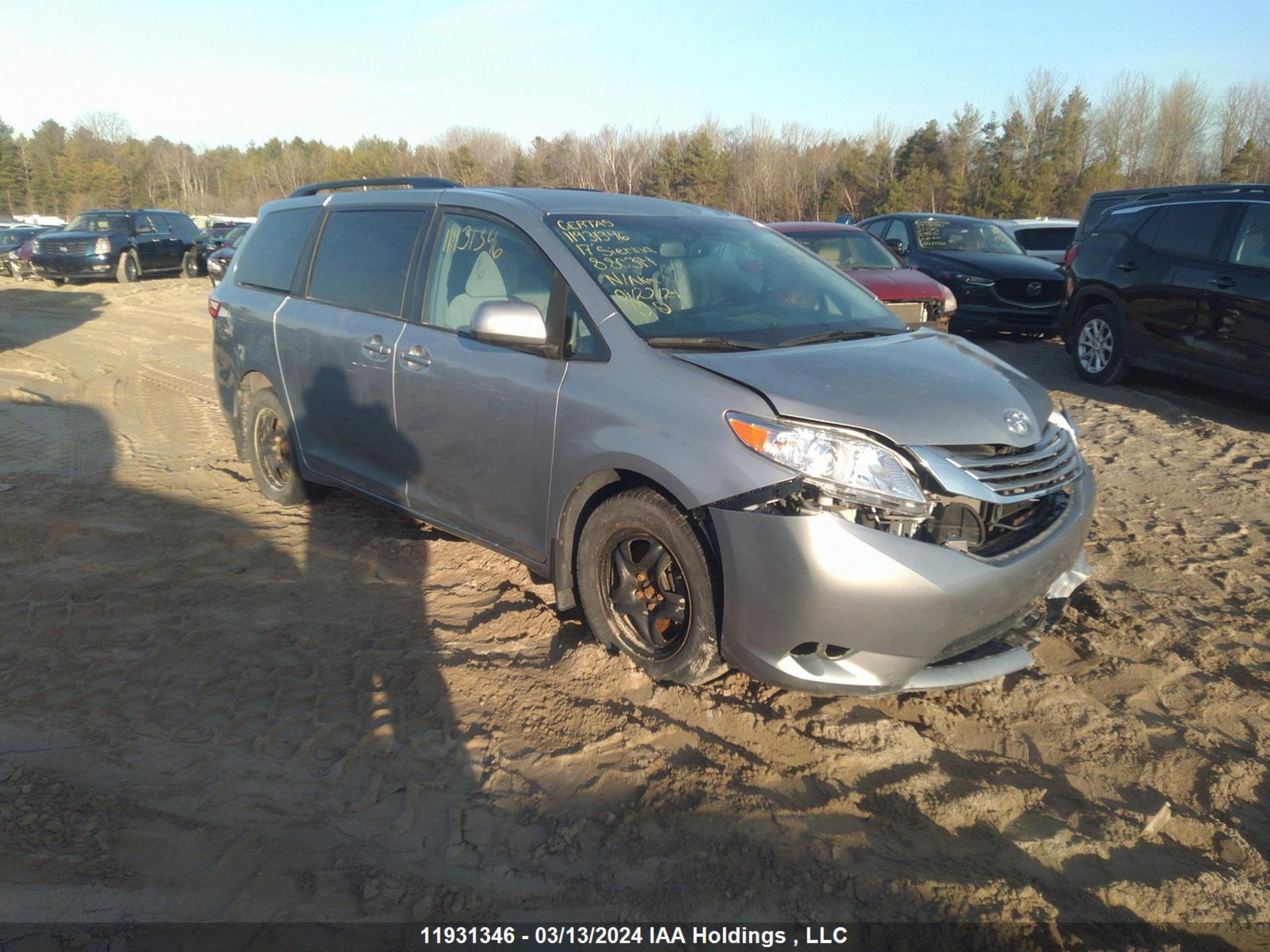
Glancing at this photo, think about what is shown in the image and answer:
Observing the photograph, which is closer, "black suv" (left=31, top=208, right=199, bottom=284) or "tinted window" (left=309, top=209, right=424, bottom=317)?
"tinted window" (left=309, top=209, right=424, bottom=317)

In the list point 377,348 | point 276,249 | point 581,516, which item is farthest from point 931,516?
point 276,249

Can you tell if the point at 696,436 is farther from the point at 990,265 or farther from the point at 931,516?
the point at 990,265

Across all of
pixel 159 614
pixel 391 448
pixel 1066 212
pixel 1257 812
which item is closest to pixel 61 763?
pixel 159 614

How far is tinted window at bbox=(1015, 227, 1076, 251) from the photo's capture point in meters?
16.3

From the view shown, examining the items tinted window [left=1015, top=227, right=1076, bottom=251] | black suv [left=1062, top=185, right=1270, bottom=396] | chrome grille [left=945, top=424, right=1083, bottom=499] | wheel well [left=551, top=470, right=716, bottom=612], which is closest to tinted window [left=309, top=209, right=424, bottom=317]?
wheel well [left=551, top=470, right=716, bottom=612]

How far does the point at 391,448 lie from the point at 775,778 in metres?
2.57

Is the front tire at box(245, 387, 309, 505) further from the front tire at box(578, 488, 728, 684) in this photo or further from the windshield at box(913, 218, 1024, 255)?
the windshield at box(913, 218, 1024, 255)

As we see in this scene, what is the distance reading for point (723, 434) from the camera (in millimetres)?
3166

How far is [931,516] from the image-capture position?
3107mm

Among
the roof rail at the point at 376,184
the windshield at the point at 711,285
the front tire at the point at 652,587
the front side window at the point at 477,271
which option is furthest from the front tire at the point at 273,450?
the front tire at the point at 652,587

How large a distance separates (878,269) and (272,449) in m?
7.37

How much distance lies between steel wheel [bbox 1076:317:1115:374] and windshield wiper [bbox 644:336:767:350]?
6471 millimetres

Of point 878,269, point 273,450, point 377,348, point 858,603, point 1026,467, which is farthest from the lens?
point 878,269

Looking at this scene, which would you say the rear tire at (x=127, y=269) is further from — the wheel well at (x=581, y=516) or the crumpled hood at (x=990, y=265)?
the wheel well at (x=581, y=516)
